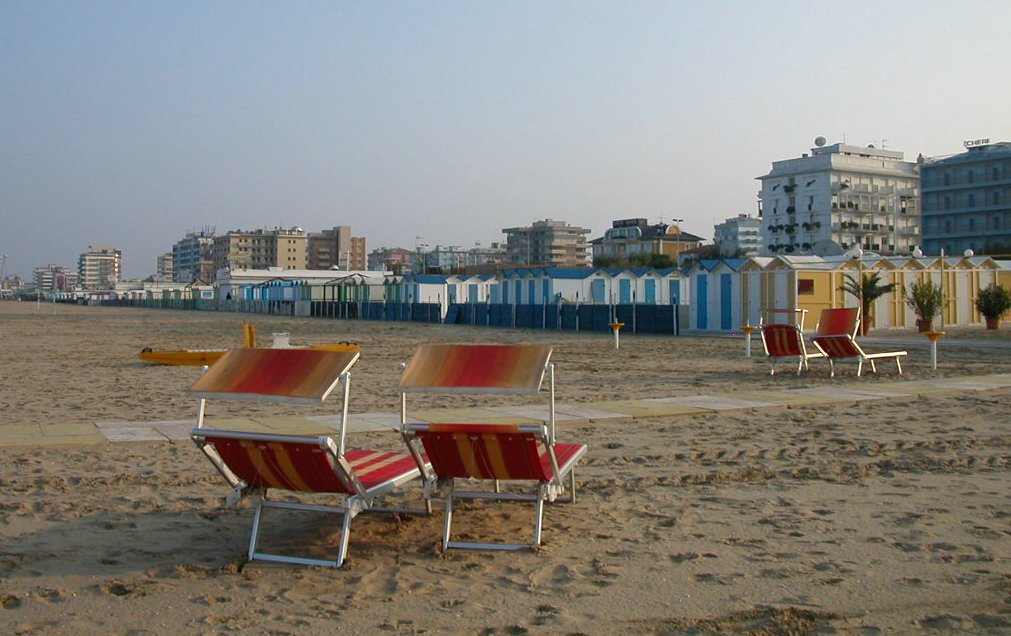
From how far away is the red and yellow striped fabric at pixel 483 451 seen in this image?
5688 mm

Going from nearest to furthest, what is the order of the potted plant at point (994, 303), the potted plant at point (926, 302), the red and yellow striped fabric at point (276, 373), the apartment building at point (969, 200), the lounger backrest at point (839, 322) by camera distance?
the red and yellow striped fabric at point (276, 373) < the lounger backrest at point (839, 322) < the potted plant at point (926, 302) < the potted plant at point (994, 303) < the apartment building at point (969, 200)

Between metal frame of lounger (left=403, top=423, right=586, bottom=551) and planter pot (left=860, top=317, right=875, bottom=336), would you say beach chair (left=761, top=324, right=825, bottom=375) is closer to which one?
metal frame of lounger (left=403, top=423, right=586, bottom=551)

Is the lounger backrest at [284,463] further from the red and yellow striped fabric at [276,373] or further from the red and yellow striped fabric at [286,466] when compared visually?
the red and yellow striped fabric at [276,373]

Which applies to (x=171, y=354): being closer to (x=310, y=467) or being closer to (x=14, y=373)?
(x=14, y=373)

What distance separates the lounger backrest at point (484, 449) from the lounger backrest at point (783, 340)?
12.5m

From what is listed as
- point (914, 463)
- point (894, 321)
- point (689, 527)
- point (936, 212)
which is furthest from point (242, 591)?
point (936, 212)

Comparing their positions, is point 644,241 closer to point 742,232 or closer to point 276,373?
point 742,232

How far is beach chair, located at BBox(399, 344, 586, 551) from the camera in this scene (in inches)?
226

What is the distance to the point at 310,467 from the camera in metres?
5.57

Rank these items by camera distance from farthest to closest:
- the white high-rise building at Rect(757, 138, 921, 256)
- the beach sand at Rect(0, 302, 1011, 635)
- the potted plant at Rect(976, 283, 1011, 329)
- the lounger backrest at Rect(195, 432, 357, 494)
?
the white high-rise building at Rect(757, 138, 921, 256), the potted plant at Rect(976, 283, 1011, 329), the lounger backrest at Rect(195, 432, 357, 494), the beach sand at Rect(0, 302, 1011, 635)

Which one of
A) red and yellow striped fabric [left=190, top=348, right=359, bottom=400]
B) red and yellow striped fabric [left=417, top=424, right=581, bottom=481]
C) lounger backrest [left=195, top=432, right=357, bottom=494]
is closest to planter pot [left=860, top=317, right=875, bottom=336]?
red and yellow striped fabric [left=417, top=424, right=581, bottom=481]

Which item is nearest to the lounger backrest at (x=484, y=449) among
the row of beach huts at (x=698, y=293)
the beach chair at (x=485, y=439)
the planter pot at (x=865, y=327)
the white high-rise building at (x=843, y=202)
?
the beach chair at (x=485, y=439)

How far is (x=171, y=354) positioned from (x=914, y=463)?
54.7 ft

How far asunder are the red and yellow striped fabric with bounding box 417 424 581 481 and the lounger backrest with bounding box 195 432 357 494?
54cm
